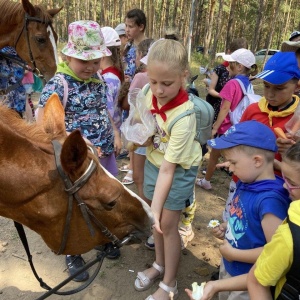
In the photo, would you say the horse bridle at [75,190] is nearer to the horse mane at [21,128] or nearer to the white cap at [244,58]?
the horse mane at [21,128]

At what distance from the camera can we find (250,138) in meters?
1.79

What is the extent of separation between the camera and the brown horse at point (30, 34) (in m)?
4.62

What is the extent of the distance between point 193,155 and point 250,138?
0.70 metres

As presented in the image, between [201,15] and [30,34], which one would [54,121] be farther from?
[201,15]

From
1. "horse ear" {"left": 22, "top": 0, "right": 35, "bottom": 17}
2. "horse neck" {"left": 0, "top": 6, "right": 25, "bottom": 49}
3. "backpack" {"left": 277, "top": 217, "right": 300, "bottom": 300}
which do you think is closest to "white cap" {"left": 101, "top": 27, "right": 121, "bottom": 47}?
"horse ear" {"left": 22, "top": 0, "right": 35, "bottom": 17}

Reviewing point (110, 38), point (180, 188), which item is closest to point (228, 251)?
point (180, 188)

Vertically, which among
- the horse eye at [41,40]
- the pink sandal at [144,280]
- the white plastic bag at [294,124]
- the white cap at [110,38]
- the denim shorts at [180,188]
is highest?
the white plastic bag at [294,124]

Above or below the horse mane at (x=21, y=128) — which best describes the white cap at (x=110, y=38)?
below

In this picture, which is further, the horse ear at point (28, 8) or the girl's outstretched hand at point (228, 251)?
A: the horse ear at point (28, 8)

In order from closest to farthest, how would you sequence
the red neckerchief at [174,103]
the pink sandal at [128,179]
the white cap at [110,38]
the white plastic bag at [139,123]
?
the red neckerchief at [174,103] < the white plastic bag at [139,123] < the white cap at [110,38] < the pink sandal at [128,179]

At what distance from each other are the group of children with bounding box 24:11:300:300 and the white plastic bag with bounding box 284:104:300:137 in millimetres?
44

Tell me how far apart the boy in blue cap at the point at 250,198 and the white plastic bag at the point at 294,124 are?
0.91 feet

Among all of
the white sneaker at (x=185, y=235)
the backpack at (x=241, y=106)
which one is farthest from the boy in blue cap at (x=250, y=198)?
the backpack at (x=241, y=106)

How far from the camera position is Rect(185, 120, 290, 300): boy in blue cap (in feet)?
5.58
